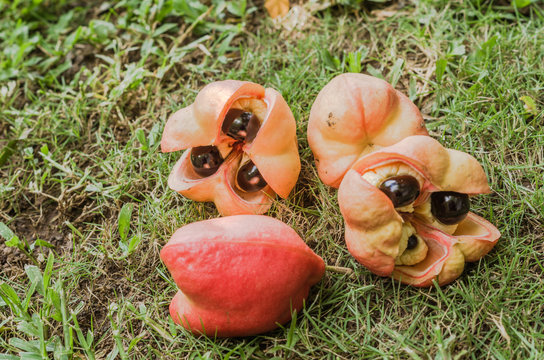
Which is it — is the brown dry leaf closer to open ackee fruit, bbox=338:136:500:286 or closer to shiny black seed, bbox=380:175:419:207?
open ackee fruit, bbox=338:136:500:286

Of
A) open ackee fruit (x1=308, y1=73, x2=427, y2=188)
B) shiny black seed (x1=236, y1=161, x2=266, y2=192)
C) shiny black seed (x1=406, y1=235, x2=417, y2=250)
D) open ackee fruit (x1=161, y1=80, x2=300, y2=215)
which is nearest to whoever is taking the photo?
shiny black seed (x1=406, y1=235, x2=417, y2=250)

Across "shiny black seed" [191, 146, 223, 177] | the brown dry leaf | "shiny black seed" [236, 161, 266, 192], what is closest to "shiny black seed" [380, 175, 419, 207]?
"shiny black seed" [236, 161, 266, 192]

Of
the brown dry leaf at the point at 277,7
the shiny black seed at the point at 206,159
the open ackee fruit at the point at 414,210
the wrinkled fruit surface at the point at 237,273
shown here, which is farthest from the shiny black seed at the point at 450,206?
the brown dry leaf at the point at 277,7

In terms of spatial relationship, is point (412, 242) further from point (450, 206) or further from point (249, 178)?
point (249, 178)

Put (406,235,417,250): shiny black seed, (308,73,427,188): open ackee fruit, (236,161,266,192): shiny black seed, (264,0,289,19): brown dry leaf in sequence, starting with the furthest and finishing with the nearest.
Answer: (264,0,289,19): brown dry leaf < (236,161,266,192): shiny black seed < (308,73,427,188): open ackee fruit < (406,235,417,250): shiny black seed

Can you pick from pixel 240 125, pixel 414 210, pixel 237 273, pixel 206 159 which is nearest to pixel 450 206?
pixel 414 210

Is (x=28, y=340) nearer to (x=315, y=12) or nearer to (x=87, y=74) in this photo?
(x=87, y=74)
